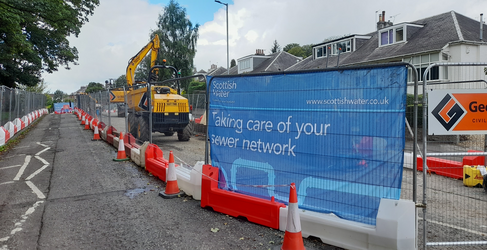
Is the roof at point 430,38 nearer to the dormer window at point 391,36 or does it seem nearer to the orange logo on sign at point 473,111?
the dormer window at point 391,36

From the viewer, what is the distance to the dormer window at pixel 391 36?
2822cm

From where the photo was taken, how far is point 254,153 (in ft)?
16.0

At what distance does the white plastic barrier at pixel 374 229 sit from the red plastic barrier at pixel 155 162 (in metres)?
4.07

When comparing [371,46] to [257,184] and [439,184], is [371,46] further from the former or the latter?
[257,184]

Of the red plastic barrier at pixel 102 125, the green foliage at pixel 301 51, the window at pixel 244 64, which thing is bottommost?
the red plastic barrier at pixel 102 125

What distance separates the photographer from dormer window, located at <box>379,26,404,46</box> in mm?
28220

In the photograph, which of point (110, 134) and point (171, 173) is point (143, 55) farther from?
point (171, 173)

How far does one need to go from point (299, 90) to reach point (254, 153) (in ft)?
3.84

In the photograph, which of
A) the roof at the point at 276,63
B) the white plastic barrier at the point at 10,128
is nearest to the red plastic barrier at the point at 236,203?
the white plastic barrier at the point at 10,128

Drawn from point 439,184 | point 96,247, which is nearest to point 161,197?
point 96,247

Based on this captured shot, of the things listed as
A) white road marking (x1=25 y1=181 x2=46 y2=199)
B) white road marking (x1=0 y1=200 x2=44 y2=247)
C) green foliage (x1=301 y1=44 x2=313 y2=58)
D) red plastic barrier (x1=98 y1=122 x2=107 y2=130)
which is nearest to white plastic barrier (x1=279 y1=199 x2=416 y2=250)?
white road marking (x1=0 y1=200 x2=44 y2=247)

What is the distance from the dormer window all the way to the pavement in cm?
2690

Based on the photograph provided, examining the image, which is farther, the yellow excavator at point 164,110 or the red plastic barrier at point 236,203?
the yellow excavator at point 164,110

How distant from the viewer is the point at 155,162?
26.1ft
